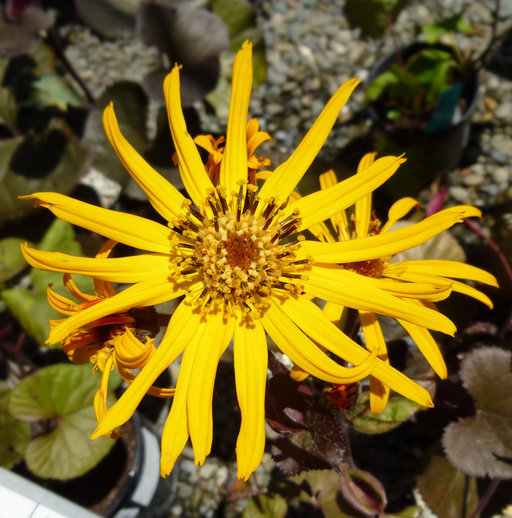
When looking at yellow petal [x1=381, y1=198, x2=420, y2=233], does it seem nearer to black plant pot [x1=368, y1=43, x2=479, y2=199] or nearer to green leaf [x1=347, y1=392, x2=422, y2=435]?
green leaf [x1=347, y1=392, x2=422, y2=435]

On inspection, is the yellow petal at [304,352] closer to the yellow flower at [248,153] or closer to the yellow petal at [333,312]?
the yellow petal at [333,312]

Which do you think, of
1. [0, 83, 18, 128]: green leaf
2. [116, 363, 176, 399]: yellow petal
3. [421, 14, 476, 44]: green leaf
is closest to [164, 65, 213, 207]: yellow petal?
[116, 363, 176, 399]: yellow petal

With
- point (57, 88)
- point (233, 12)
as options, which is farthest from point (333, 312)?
point (233, 12)

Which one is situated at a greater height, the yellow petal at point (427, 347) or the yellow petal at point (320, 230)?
the yellow petal at point (320, 230)

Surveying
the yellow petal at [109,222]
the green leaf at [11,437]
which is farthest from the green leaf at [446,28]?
the green leaf at [11,437]

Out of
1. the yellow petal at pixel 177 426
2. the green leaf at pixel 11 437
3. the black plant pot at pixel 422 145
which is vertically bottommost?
the green leaf at pixel 11 437

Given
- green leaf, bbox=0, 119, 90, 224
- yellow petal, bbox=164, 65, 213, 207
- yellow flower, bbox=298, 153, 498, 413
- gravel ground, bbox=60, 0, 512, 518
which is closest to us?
yellow flower, bbox=298, 153, 498, 413

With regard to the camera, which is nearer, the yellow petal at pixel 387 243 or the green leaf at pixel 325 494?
the yellow petal at pixel 387 243

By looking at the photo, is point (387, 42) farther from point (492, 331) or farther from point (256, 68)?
point (492, 331)
